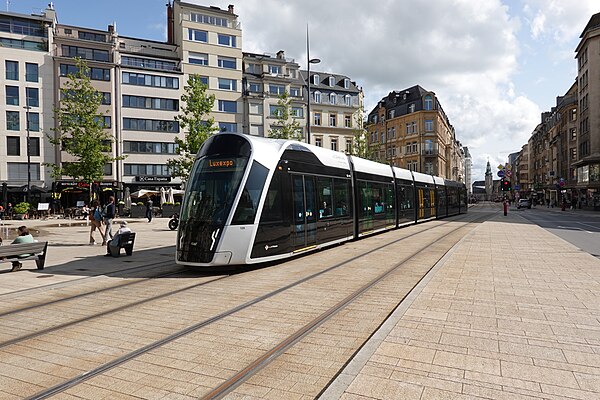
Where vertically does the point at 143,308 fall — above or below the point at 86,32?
below

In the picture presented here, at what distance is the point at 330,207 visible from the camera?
13141 mm

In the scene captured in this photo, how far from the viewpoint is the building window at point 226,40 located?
5056 centimetres

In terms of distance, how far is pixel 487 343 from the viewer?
4848 mm

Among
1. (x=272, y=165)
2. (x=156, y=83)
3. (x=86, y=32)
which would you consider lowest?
(x=272, y=165)

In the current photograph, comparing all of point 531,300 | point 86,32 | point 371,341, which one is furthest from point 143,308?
point 86,32

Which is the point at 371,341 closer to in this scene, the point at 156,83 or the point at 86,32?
the point at 156,83

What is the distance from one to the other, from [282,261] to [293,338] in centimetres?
622

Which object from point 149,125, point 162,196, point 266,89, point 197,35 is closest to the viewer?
point 162,196

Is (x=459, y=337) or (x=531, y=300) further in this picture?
(x=531, y=300)

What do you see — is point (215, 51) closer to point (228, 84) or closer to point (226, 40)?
point (226, 40)

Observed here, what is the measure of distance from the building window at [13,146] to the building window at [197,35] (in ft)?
68.1

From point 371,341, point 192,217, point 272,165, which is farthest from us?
point 272,165

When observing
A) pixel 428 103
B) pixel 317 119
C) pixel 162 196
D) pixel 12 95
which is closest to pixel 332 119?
pixel 317 119

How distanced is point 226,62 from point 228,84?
253 centimetres
